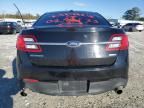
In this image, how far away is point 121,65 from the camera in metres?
3.06

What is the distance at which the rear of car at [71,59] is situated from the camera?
288 cm

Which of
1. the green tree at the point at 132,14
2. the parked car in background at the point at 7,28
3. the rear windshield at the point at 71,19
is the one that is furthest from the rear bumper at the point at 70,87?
the green tree at the point at 132,14

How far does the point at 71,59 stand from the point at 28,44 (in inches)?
23.9

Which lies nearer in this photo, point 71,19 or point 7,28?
point 71,19

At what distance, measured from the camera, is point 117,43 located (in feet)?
9.93

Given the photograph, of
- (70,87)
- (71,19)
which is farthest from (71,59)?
(71,19)

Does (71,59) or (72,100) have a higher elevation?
(71,59)

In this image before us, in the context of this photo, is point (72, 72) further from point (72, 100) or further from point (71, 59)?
point (72, 100)

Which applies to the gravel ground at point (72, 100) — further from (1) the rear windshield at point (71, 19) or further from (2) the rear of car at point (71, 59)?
(1) the rear windshield at point (71, 19)

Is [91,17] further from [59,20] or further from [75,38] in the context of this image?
[75,38]

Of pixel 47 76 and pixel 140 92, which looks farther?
pixel 140 92

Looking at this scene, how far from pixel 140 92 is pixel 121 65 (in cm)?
149

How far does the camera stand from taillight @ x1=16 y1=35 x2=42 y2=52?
294 cm

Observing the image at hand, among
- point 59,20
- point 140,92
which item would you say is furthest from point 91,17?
point 140,92
